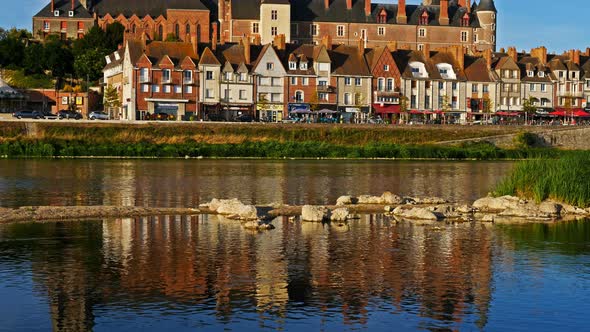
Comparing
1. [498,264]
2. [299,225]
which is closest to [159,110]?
[299,225]

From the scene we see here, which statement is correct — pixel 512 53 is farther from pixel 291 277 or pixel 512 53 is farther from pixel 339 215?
pixel 291 277

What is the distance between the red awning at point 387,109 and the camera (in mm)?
103375

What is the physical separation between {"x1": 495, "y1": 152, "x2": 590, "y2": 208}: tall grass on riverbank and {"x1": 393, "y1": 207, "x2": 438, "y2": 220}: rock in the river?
5302 millimetres

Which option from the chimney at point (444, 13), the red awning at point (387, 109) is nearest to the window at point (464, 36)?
the chimney at point (444, 13)

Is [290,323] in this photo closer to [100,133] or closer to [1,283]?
[1,283]

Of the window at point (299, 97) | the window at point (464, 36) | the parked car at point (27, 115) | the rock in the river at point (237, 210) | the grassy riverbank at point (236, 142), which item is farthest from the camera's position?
the window at point (464, 36)

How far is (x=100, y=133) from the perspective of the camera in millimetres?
79688

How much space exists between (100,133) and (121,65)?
22.7m

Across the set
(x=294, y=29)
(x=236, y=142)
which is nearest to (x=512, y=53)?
(x=294, y=29)

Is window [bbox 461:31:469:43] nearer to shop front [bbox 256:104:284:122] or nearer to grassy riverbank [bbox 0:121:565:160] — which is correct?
shop front [bbox 256:104:284:122]

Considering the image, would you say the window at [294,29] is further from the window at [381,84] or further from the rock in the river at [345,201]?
the rock in the river at [345,201]

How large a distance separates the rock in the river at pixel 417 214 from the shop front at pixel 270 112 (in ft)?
213

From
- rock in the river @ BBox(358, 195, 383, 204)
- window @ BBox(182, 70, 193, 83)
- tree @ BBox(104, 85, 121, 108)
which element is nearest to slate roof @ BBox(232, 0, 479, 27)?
tree @ BBox(104, 85, 121, 108)

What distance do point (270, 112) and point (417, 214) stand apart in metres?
67.9
